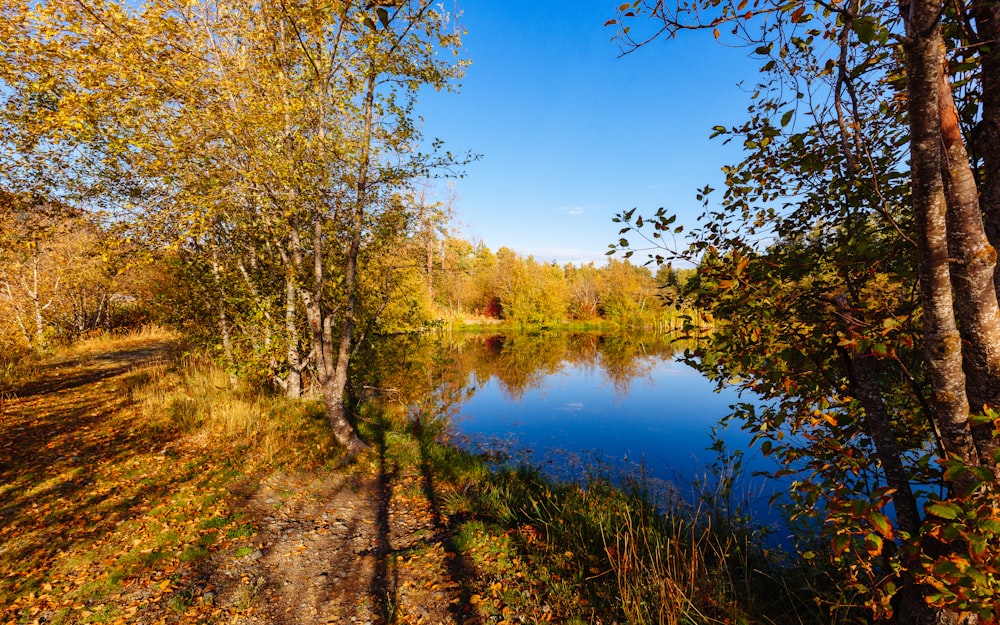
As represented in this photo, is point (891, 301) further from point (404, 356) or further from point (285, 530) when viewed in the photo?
point (404, 356)

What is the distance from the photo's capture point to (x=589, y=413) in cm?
1697

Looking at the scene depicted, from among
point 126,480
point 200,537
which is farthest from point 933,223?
point 126,480

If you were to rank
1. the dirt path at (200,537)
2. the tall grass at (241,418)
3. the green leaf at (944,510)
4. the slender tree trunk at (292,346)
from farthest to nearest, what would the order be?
1. the slender tree trunk at (292,346)
2. the tall grass at (241,418)
3. the dirt path at (200,537)
4. the green leaf at (944,510)

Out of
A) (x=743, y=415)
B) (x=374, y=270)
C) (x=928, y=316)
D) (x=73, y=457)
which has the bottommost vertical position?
(x=73, y=457)

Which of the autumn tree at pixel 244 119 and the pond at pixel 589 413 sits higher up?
the autumn tree at pixel 244 119

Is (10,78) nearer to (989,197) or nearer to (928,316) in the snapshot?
(928,316)

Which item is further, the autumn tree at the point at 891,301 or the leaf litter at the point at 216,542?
the leaf litter at the point at 216,542

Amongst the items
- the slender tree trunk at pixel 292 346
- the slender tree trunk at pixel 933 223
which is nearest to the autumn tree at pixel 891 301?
the slender tree trunk at pixel 933 223

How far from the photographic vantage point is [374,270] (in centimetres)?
1121

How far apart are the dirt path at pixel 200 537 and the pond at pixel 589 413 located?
355 centimetres

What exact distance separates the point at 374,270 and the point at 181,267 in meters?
4.74

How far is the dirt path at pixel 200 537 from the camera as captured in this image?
15.0 ft

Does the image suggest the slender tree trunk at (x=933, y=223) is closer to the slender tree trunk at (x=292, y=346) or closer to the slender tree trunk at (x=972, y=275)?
the slender tree trunk at (x=972, y=275)

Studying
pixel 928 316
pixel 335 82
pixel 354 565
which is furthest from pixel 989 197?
pixel 335 82
